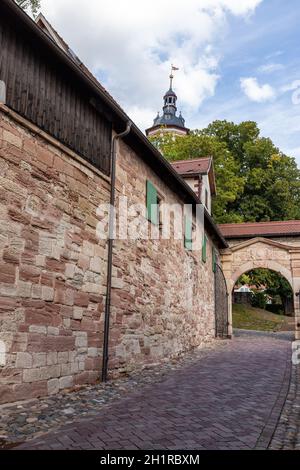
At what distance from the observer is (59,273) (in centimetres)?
576

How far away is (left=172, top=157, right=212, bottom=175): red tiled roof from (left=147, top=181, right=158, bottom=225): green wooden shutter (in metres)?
8.52

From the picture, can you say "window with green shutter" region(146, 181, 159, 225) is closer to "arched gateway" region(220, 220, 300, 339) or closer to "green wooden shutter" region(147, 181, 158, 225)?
"green wooden shutter" region(147, 181, 158, 225)

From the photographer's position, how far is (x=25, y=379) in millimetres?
4957

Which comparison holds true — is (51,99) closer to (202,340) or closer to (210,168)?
(202,340)

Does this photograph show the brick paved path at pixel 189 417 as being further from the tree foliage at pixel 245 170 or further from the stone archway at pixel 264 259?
the tree foliage at pixel 245 170

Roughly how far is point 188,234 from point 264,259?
711 cm

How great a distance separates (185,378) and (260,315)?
21.4 m

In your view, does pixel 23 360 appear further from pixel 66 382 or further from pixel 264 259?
pixel 264 259

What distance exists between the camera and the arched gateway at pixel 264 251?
17.7 meters

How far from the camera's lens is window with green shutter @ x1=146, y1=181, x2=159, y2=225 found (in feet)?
29.8

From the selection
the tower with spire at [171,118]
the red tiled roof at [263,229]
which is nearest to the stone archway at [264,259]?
the red tiled roof at [263,229]

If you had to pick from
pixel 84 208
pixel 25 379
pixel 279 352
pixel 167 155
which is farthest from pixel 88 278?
pixel 167 155

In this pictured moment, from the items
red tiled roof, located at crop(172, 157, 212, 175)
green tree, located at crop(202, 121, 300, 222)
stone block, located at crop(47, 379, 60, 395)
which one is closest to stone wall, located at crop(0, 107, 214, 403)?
stone block, located at crop(47, 379, 60, 395)

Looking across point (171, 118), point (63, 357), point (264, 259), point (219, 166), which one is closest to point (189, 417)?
point (63, 357)
